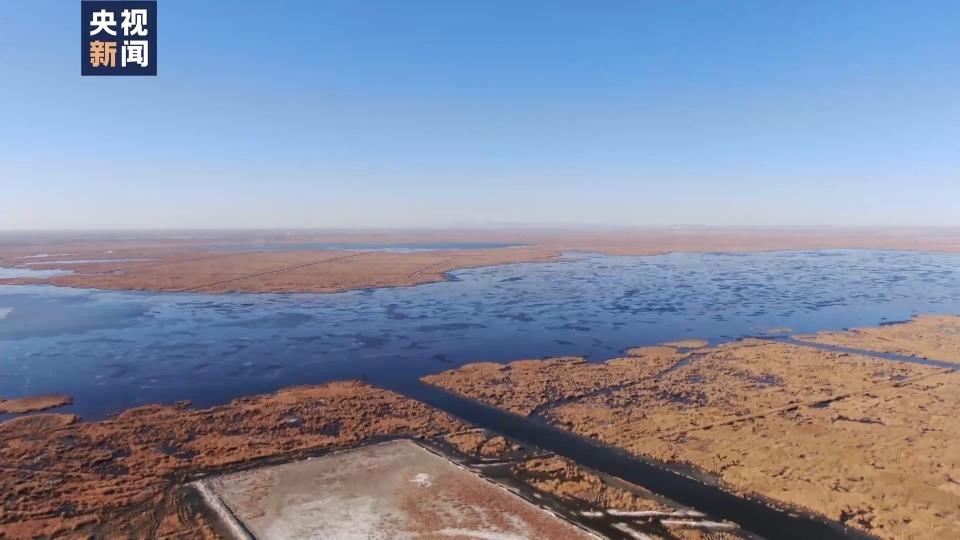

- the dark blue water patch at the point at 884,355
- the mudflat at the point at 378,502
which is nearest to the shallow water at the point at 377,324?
the dark blue water patch at the point at 884,355

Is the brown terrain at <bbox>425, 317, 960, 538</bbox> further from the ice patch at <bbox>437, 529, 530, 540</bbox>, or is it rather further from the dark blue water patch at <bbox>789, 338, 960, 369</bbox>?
the ice patch at <bbox>437, 529, 530, 540</bbox>

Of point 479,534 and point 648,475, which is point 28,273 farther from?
point 648,475

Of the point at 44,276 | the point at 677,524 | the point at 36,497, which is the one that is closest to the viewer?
the point at 677,524

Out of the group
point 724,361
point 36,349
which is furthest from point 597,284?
point 36,349

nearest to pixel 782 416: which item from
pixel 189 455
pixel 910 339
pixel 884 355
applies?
pixel 884 355

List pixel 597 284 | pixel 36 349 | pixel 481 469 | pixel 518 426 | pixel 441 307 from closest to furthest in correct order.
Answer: pixel 481 469 → pixel 518 426 → pixel 36 349 → pixel 441 307 → pixel 597 284

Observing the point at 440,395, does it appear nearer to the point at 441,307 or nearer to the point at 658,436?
the point at 658,436

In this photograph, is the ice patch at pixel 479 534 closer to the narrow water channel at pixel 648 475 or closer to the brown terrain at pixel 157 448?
the narrow water channel at pixel 648 475
